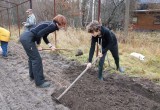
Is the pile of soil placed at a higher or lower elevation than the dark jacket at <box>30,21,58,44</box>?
lower

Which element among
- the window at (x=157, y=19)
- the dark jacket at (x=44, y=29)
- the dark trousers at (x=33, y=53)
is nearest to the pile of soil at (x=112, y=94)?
the dark trousers at (x=33, y=53)

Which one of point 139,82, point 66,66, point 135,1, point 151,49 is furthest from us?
point 135,1

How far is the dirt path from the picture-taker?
3998 millimetres

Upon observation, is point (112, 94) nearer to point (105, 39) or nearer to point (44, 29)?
point (105, 39)

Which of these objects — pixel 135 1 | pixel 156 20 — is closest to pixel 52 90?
pixel 135 1

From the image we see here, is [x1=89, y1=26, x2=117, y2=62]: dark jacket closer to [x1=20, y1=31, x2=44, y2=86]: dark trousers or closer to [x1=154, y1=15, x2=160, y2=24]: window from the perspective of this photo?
[x1=20, y1=31, x2=44, y2=86]: dark trousers

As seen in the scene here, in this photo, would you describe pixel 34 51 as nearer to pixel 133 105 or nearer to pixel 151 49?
pixel 133 105

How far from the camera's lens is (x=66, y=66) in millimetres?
6891

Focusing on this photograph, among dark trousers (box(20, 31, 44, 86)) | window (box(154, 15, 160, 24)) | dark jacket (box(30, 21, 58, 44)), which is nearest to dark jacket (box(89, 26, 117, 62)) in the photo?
dark jacket (box(30, 21, 58, 44))

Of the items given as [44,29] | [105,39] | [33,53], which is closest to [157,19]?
[105,39]

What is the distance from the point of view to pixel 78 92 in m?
4.49

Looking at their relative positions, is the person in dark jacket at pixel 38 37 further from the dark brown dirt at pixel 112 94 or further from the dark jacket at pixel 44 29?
the dark brown dirt at pixel 112 94

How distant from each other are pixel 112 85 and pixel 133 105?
1.17 meters

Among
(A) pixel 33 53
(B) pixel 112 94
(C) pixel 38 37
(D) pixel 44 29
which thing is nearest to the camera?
(B) pixel 112 94
